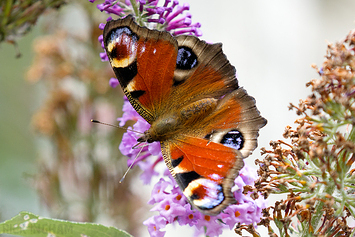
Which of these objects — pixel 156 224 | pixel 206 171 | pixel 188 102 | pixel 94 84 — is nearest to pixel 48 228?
pixel 156 224

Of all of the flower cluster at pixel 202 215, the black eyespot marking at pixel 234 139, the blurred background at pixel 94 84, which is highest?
the blurred background at pixel 94 84

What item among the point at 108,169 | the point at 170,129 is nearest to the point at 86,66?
the point at 108,169

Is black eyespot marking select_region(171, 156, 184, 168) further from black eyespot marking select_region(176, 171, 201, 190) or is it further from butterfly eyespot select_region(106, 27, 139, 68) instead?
butterfly eyespot select_region(106, 27, 139, 68)

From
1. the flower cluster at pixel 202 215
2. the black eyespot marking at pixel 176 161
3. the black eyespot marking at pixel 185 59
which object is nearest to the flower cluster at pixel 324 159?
the flower cluster at pixel 202 215

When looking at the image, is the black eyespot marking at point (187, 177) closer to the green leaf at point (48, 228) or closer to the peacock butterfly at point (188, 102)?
the peacock butterfly at point (188, 102)

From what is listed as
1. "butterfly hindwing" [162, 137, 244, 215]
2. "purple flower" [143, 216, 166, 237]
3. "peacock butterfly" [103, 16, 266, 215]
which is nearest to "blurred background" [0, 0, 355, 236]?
"peacock butterfly" [103, 16, 266, 215]

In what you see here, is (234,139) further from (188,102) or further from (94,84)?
(94,84)
